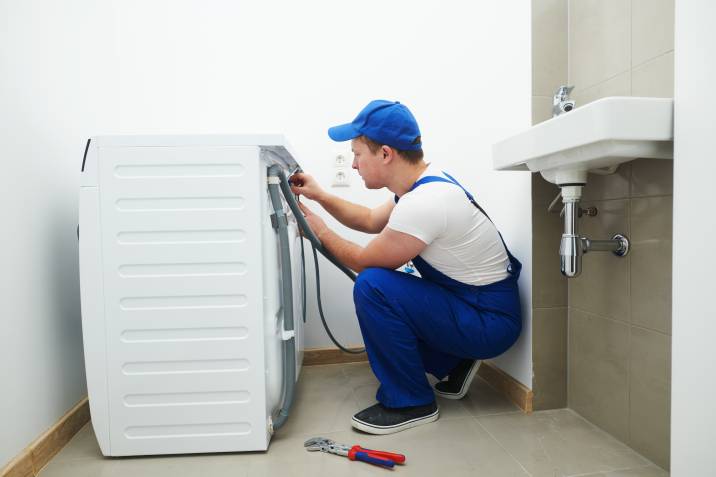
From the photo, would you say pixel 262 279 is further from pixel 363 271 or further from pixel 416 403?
pixel 416 403

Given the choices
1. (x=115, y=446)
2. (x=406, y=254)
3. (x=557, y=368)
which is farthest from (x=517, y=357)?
(x=115, y=446)

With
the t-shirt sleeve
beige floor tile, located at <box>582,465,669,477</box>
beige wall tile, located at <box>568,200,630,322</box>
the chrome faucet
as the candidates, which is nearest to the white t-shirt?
the t-shirt sleeve

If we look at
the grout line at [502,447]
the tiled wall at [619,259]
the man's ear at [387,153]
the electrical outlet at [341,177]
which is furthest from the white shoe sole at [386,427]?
the electrical outlet at [341,177]

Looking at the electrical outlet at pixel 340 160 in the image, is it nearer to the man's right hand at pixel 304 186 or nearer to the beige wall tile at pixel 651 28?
the man's right hand at pixel 304 186

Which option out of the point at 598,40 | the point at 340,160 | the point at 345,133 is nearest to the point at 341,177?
the point at 340,160

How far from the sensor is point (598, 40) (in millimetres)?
1119

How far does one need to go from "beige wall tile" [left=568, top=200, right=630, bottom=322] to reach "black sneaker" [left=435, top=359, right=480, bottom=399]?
38cm

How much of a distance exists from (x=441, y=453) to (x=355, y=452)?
218 millimetres

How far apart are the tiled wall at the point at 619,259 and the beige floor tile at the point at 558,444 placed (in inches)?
1.6

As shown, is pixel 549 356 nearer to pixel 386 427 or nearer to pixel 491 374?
pixel 491 374

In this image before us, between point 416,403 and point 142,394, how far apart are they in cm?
73

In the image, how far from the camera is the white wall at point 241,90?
1.09 m

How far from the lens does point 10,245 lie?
3.15ft

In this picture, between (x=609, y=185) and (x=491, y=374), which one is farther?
(x=491, y=374)
